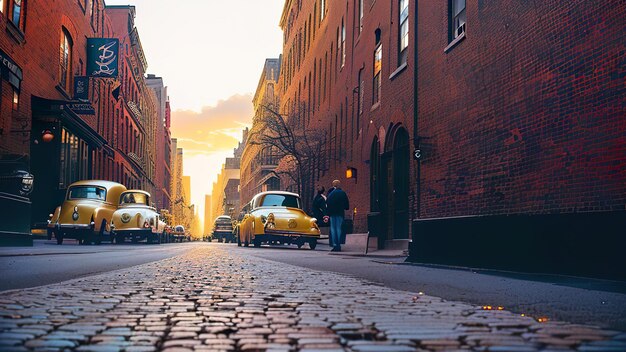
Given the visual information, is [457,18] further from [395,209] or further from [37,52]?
[37,52]

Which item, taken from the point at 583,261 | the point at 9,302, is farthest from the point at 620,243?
the point at 9,302

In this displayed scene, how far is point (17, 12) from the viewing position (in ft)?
60.2

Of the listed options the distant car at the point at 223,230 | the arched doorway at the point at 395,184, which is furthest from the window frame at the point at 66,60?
the distant car at the point at 223,230

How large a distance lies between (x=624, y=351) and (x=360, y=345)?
118cm

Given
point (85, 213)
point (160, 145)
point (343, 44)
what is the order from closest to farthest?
point (85, 213)
point (343, 44)
point (160, 145)

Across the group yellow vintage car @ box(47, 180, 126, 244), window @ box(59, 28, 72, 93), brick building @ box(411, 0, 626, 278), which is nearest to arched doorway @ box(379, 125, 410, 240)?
brick building @ box(411, 0, 626, 278)

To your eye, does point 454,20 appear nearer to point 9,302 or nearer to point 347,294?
point 347,294

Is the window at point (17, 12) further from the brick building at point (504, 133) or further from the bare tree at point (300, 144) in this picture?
the bare tree at point (300, 144)

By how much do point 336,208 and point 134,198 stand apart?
33.2 feet

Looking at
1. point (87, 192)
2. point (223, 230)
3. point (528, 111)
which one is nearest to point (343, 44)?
point (87, 192)

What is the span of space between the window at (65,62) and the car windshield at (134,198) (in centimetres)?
479

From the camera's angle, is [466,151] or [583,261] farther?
[466,151]

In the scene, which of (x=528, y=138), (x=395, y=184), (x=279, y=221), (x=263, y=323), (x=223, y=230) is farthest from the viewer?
(x=223, y=230)

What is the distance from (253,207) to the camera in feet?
70.1
